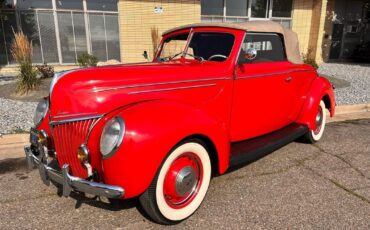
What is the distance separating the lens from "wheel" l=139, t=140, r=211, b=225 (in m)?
2.43

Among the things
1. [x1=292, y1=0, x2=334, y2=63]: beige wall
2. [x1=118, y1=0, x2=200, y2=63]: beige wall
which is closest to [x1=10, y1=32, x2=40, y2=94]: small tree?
[x1=118, y1=0, x2=200, y2=63]: beige wall

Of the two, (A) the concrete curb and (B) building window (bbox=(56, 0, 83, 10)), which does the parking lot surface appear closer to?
(A) the concrete curb

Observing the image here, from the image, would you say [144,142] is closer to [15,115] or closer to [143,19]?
[15,115]

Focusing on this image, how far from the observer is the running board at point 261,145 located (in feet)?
10.3

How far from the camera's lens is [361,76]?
11.0 meters

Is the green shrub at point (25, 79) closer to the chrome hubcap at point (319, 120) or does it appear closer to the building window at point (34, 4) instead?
the building window at point (34, 4)

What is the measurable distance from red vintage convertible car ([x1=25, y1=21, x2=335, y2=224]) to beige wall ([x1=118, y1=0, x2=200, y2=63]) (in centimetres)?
755

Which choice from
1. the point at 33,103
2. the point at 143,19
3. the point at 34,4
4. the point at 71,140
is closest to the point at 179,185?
the point at 71,140

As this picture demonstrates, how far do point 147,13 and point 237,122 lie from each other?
8.71 metres

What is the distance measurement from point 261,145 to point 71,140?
7.05ft

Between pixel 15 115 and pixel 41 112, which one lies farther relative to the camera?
pixel 15 115

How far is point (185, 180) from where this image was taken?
262cm

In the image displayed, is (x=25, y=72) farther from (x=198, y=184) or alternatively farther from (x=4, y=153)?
(x=198, y=184)

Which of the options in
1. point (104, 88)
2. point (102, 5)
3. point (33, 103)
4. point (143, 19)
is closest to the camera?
point (104, 88)
